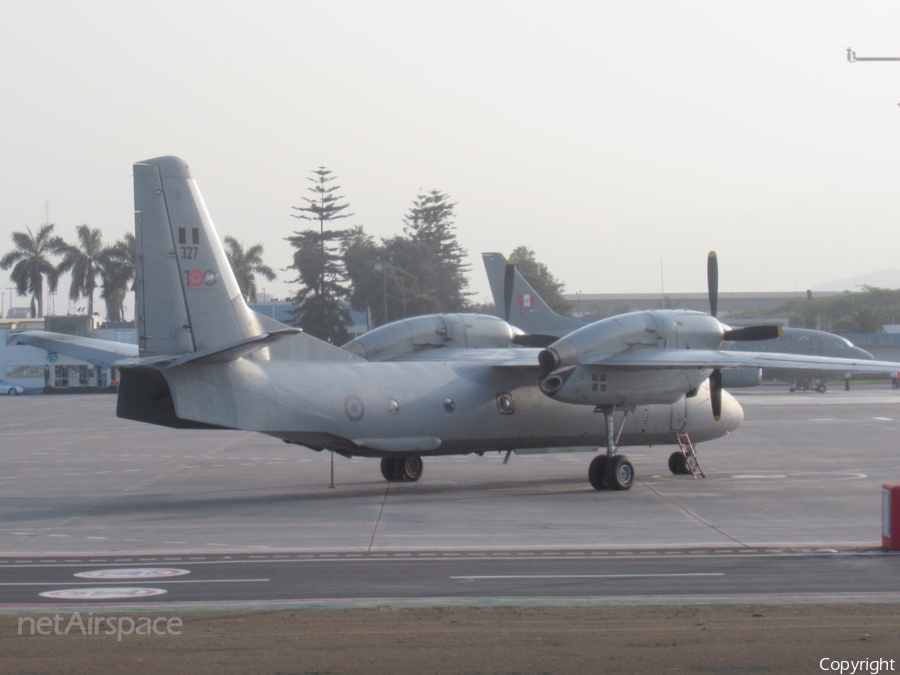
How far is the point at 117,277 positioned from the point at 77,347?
93.0m

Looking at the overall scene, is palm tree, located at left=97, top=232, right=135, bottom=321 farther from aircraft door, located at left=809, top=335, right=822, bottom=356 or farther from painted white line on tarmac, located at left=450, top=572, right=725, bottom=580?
painted white line on tarmac, located at left=450, top=572, right=725, bottom=580

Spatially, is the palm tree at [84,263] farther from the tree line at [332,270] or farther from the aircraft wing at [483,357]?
the aircraft wing at [483,357]

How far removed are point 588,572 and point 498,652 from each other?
12.8ft

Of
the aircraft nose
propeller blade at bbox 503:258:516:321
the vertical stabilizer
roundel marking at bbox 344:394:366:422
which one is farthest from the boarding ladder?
the vertical stabilizer

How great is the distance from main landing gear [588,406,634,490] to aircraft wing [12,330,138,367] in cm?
989

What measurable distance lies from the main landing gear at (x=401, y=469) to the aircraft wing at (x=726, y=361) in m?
5.11

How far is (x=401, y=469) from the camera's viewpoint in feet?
72.8

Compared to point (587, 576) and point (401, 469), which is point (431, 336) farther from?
point (587, 576)

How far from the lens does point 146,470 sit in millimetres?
25219

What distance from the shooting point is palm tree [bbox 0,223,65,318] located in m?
112

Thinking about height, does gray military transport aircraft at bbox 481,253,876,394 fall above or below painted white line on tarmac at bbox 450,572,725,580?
above

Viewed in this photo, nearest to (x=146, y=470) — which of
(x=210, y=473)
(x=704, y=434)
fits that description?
(x=210, y=473)

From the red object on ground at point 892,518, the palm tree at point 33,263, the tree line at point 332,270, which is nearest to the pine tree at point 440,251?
the tree line at point 332,270

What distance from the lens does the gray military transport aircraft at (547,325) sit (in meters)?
24.6
